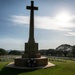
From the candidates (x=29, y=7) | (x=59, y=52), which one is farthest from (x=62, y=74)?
(x=59, y=52)

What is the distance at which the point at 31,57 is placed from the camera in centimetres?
2312

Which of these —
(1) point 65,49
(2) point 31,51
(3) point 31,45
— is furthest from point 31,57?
(1) point 65,49

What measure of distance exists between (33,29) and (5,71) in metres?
7.30

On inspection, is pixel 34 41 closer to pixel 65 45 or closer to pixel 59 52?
pixel 59 52

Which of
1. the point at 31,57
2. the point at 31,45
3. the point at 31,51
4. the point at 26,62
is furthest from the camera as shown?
the point at 31,45

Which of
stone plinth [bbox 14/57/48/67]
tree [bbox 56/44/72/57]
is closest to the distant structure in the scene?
stone plinth [bbox 14/57/48/67]

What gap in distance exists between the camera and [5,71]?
A: 18.3 meters

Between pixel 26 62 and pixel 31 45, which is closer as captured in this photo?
pixel 26 62

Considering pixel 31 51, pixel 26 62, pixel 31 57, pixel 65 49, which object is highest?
pixel 65 49

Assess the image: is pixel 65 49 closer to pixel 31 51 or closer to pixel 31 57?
pixel 31 51

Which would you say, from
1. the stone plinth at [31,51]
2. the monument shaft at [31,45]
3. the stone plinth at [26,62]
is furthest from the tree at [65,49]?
the stone plinth at [26,62]

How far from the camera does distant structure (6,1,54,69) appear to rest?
21.0 metres

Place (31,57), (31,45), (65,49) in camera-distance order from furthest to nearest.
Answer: (65,49) < (31,45) < (31,57)

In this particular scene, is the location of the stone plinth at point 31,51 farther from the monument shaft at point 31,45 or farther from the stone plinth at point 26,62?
the stone plinth at point 26,62
